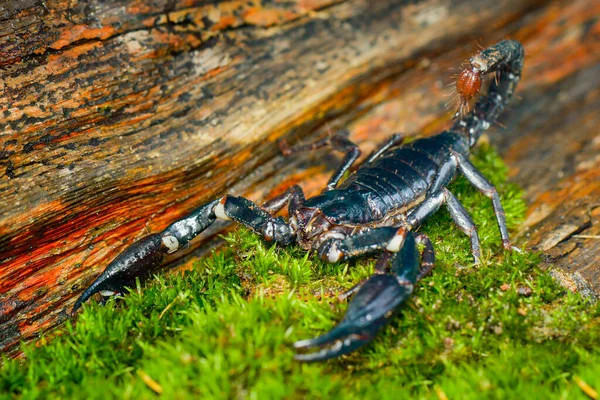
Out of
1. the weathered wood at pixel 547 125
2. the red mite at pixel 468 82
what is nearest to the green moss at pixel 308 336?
the weathered wood at pixel 547 125

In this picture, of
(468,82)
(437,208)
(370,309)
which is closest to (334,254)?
(370,309)

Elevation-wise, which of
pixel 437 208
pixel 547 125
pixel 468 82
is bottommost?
pixel 547 125

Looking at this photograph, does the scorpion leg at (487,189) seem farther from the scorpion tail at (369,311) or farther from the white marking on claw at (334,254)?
the white marking on claw at (334,254)

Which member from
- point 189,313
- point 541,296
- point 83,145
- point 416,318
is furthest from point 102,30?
point 541,296

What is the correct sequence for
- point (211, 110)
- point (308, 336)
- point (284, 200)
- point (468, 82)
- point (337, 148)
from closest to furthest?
point (308, 336) < point (468, 82) < point (284, 200) < point (211, 110) < point (337, 148)

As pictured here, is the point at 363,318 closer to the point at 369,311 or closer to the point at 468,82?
the point at 369,311

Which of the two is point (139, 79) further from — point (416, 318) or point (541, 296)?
point (541, 296)
